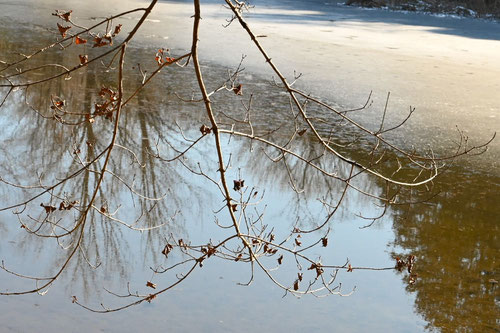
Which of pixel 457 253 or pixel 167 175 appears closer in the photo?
pixel 457 253

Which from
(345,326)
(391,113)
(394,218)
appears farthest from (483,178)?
(345,326)

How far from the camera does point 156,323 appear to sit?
480 cm

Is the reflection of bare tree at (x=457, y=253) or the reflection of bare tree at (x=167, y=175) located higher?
the reflection of bare tree at (x=167, y=175)

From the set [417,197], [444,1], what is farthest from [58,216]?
[444,1]

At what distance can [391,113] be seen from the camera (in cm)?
1046

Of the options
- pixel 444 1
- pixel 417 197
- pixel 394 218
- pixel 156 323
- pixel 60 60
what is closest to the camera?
pixel 156 323

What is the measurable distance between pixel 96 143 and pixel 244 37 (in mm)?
8878

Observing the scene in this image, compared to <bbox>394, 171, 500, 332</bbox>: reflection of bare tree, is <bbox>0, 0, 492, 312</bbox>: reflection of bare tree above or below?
above

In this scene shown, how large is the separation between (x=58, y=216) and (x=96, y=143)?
1.95 metres

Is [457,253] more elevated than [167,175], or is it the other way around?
[167,175]

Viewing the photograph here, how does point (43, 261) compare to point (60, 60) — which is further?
point (60, 60)

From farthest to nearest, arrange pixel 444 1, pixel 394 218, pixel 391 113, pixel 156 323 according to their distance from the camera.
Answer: pixel 444 1
pixel 391 113
pixel 394 218
pixel 156 323

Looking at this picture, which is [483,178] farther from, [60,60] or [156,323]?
[60,60]

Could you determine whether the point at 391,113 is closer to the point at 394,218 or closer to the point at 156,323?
the point at 394,218
